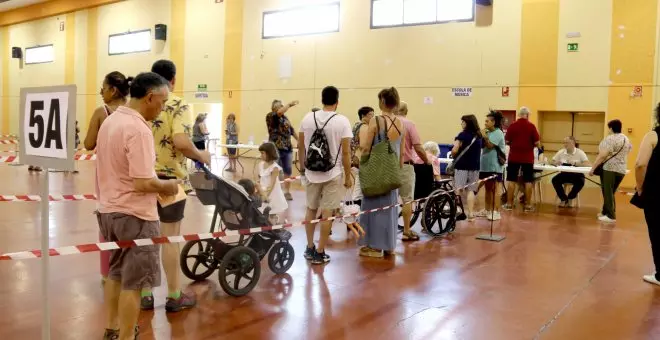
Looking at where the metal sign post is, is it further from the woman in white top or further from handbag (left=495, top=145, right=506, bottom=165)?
the woman in white top

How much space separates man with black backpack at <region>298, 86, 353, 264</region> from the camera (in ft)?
15.6

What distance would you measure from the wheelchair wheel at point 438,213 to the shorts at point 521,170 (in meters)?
2.48

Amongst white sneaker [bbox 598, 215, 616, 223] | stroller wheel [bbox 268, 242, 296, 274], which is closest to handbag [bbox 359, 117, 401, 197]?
stroller wheel [bbox 268, 242, 296, 274]

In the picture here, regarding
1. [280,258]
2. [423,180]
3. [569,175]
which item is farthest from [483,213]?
[280,258]

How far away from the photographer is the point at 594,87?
1205 centimetres

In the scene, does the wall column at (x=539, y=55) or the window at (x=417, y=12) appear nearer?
the wall column at (x=539, y=55)

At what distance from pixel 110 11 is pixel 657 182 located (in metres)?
22.1

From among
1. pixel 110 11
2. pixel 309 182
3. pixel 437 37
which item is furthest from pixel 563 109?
pixel 110 11

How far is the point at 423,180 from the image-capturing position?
643cm

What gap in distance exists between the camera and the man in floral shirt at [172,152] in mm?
3436

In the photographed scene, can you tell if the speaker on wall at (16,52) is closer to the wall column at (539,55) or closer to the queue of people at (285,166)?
the queue of people at (285,166)

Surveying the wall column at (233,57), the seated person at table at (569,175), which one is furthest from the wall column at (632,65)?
the wall column at (233,57)

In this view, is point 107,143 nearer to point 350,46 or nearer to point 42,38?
point 350,46

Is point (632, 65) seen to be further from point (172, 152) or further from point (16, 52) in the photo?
point (16, 52)
